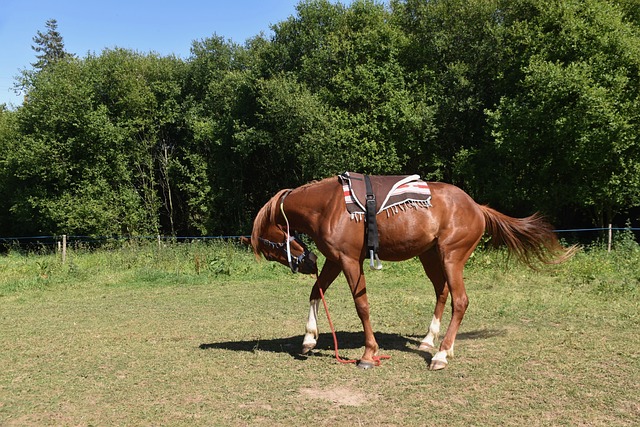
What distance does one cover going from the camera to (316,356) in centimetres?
598

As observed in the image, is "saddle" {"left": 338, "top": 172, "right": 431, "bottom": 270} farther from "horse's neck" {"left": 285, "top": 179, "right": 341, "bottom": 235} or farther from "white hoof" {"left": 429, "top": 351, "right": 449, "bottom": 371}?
"white hoof" {"left": 429, "top": 351, "right": 449, "bottom": 371}

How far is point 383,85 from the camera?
21.6 meters

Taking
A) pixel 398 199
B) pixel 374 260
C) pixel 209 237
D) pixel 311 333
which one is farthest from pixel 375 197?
pixel 209 237

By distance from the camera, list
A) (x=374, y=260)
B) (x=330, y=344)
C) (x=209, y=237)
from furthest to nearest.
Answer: (x=209, y=237), (x=330, y=344), (x=374, y=260)

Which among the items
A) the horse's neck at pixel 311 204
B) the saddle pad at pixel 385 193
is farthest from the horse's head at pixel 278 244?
the saddle pad at pixel 385 193

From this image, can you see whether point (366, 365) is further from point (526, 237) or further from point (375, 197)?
point (526, 237)

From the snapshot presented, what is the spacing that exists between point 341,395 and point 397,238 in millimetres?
1855

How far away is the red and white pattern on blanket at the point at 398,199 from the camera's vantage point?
18.7 ft

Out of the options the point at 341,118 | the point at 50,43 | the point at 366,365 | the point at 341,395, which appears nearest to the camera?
the point at 341,395

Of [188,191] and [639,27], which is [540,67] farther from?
→ [188,191]

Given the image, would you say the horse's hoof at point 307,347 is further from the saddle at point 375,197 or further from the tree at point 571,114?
the tree at point 571,114

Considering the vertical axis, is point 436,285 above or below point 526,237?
below

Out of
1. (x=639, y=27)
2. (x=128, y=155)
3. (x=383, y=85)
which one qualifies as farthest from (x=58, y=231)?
(x=639, y=27)

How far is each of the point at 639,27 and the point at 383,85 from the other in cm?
915
